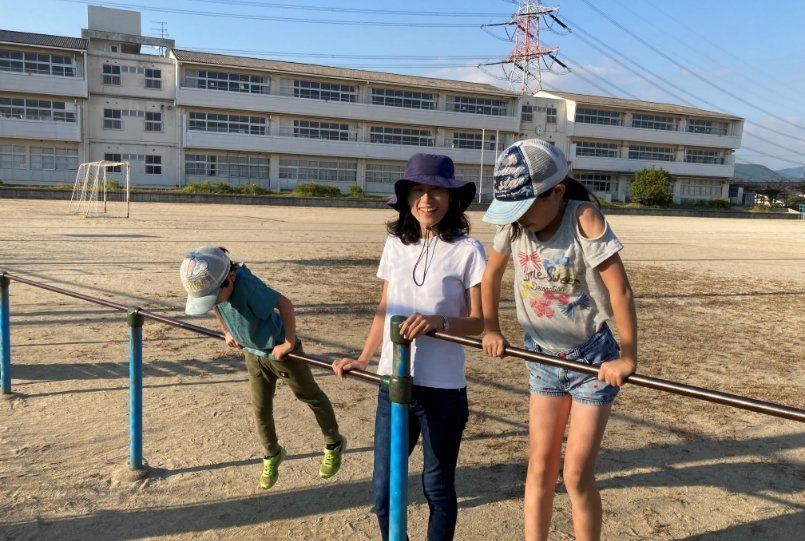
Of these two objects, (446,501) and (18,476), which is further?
(18,476)

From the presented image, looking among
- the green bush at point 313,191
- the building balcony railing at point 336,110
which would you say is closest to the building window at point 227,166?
the building balcony railing at point 336,110

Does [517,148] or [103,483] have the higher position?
[517,148]

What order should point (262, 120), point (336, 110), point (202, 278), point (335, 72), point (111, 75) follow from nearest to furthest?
point (202, 278) < point (111, 75) < point (262, 120) < point (336, 110) < point (335, 72)

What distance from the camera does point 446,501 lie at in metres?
2.20

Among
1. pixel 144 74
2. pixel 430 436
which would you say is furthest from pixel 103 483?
pixel 144 74

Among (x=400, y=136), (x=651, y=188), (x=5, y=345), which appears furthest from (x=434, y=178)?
(x=651, y=188)

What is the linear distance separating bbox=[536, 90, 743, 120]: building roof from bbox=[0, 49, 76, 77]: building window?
38.3 meters

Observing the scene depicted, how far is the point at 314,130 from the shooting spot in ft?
149

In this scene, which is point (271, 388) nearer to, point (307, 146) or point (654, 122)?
point (307, 146)

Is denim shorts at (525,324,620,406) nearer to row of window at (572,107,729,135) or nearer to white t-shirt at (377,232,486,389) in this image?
white t-shirt at (377,232,486,389)

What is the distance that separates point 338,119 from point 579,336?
→ 4550cm

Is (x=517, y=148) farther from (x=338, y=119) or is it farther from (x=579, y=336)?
(x=338, y=119)

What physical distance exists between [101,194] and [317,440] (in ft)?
104

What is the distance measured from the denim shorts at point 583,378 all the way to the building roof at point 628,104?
5381 centimetres
